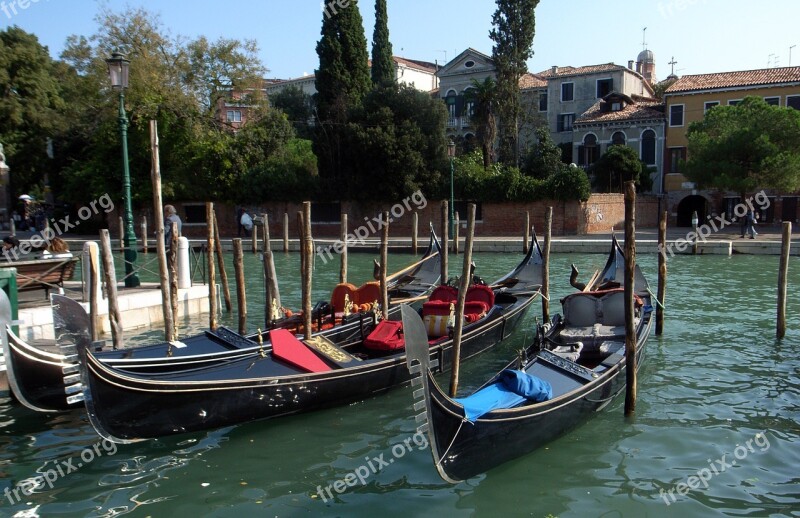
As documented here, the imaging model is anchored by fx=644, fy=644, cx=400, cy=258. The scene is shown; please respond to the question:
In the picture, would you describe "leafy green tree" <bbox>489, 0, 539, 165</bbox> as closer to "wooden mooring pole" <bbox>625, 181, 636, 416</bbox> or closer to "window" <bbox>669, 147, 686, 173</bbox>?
"window" <bbox>669, 147, 686, 173</bbox>

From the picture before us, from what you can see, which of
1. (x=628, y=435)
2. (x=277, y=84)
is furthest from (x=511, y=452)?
(x=277, y=84)

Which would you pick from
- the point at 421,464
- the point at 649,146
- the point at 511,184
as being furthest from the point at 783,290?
the point at 649,146

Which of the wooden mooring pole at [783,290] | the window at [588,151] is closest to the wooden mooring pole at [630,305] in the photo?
the wooden mooring pole at [783,290]

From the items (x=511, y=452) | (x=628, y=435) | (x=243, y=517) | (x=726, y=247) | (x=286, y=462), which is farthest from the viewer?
(x=726, y=247)

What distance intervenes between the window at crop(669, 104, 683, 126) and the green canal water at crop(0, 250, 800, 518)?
61.9 ft

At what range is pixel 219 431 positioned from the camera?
15.8 ft

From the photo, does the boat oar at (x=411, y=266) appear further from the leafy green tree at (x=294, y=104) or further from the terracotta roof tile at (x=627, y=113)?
the leafy green tree at (x=294, y=104)

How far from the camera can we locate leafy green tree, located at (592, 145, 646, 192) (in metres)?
→ 21.6

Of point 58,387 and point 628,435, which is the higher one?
point 58,387

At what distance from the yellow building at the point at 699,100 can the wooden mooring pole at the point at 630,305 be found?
18704 millimetres

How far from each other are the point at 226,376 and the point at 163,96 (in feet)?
56.3

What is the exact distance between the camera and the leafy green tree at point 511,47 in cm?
2109

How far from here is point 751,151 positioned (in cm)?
1656

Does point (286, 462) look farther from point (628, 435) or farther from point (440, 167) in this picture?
point (440, 167)
